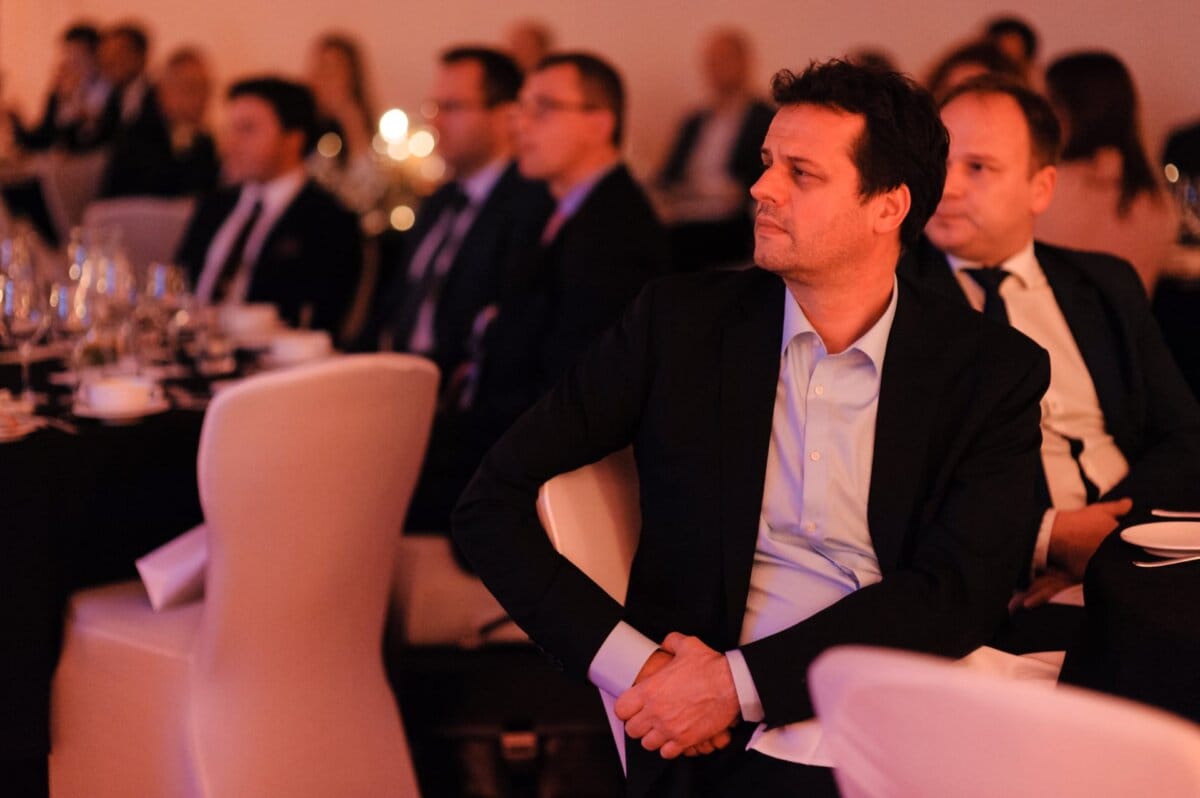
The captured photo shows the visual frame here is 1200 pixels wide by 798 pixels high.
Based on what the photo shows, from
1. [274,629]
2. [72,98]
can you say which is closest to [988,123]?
[274,629]

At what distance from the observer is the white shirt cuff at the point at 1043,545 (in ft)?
7.98

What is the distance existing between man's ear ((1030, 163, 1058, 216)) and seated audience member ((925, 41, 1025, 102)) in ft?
4.95

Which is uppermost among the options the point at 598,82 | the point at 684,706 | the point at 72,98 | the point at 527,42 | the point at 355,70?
the point at 527,42

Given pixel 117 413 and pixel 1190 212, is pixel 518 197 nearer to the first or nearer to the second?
pixel 117 413

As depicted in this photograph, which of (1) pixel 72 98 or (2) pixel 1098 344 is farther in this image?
(1) pixel 72 98

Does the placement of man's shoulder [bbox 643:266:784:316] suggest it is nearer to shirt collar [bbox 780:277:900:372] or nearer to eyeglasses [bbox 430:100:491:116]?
shirt collar [bbox 780:277:900:372]

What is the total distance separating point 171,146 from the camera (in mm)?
8406

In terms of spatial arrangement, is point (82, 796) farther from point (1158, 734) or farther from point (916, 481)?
point (1158, 734)

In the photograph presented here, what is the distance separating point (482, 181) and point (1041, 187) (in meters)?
2.32

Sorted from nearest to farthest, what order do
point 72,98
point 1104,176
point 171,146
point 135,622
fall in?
point 135,622
point 1104,176
point 171,146
point 72,98

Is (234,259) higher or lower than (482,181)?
lower

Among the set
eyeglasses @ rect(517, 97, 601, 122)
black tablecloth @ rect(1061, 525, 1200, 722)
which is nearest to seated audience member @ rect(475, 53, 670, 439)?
eyeglasses @ rect(517, 97, 601, 122)

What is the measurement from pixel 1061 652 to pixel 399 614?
1419 millimetres

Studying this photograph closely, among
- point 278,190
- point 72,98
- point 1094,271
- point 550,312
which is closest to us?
point 1094,271
